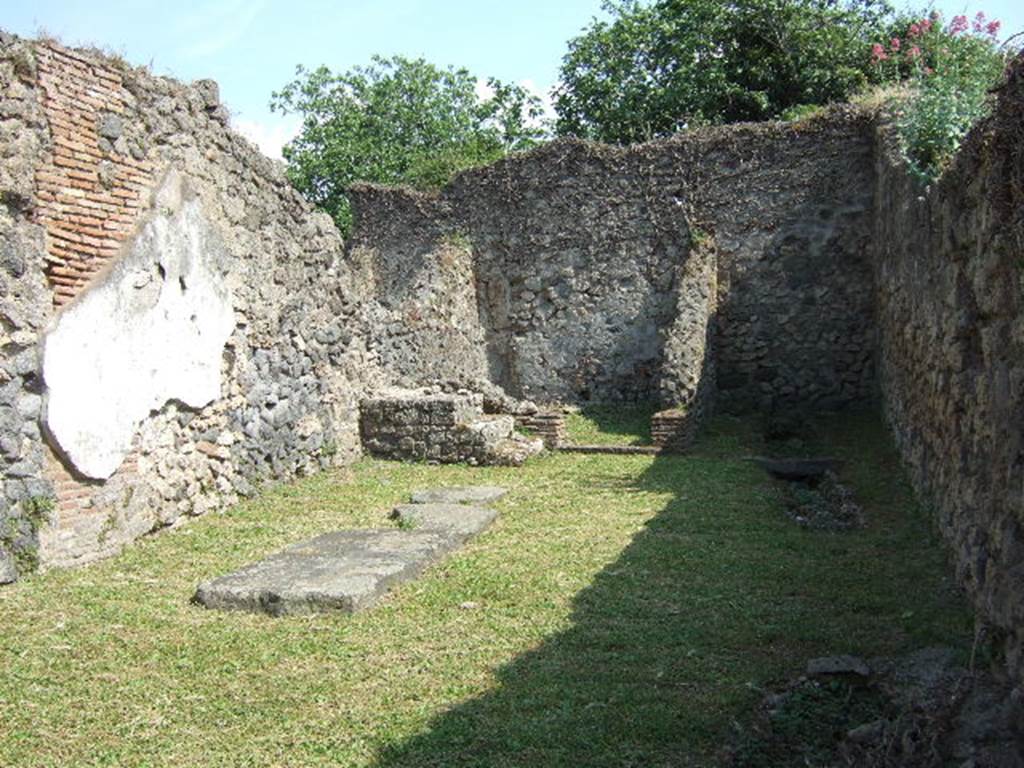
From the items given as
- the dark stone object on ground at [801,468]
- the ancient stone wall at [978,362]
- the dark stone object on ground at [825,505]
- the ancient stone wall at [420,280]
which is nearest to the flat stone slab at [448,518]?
the dark stone object on ground at [825,505]

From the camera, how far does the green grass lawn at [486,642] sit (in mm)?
3582

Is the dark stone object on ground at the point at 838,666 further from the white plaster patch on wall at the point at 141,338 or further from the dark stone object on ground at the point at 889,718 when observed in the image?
the white plaster patch on wall at the point at 141,338

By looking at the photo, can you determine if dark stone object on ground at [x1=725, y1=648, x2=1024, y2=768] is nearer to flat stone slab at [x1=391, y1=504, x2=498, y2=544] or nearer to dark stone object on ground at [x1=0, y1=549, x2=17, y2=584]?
flat stone slab at [x1=391, y1=504, x2=498, y2=544]

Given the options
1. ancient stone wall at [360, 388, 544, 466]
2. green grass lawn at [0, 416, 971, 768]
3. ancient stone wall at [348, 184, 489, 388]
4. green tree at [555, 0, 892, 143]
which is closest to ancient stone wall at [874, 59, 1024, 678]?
green grass lawn at [0, 416, 971, 768]

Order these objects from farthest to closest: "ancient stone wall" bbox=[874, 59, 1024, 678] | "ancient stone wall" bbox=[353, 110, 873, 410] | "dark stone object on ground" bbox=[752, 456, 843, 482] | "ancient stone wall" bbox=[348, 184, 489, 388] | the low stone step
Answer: "ancient stone wall" bbox=[348, 184, 489, 388] < "ancient stone wall" bbox=[353, 110, 873, 410] < the low stone step < "dark stone object on ground" bbox=[752, 456, 843, 482] < "ancient stone wall" bbox=[874, 59, 1024, 678]

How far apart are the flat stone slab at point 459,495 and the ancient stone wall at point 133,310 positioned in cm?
134

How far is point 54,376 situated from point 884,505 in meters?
5.32

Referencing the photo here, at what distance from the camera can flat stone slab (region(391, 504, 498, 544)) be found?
6719 mm

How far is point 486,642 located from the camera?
4.63 metres

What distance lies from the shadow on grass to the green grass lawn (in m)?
0.01

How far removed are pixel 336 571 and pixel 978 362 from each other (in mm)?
3288

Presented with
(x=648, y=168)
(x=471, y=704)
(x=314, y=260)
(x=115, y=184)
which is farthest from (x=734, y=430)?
(x=471, y=704)

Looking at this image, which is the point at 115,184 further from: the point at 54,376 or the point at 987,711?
the point at 987,711

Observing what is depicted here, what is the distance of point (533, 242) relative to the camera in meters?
14.2
